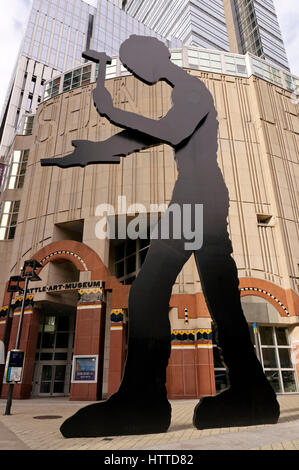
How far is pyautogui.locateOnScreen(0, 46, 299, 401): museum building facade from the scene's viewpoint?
18.7 meters

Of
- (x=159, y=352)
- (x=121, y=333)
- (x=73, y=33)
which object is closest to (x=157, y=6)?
(x=73, y=33)

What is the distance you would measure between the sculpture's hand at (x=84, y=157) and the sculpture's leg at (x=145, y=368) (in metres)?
2.43

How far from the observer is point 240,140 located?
2469 cm

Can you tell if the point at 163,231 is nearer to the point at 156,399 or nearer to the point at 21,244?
the point at 156,399

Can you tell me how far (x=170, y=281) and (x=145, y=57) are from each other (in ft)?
20.2

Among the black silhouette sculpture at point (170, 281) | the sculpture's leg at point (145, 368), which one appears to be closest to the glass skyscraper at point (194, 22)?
the black silhouette sculpture at point (170, 281)

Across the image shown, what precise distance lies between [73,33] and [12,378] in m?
75.8

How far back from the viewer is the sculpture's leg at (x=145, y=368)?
6.30 metres

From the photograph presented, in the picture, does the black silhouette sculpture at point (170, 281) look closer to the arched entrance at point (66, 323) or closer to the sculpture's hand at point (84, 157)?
the sculpture's hand at point (84, 157)

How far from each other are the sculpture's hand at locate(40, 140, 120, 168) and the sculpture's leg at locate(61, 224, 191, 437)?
2435 millimetres

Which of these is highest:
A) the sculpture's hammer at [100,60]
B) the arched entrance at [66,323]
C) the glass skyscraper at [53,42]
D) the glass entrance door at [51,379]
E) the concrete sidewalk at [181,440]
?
the glass skyscraper at [53,42]

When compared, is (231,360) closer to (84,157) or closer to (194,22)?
(84,157)

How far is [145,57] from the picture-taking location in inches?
350

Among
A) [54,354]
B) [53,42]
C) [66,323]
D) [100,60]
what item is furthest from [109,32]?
[100,60]
